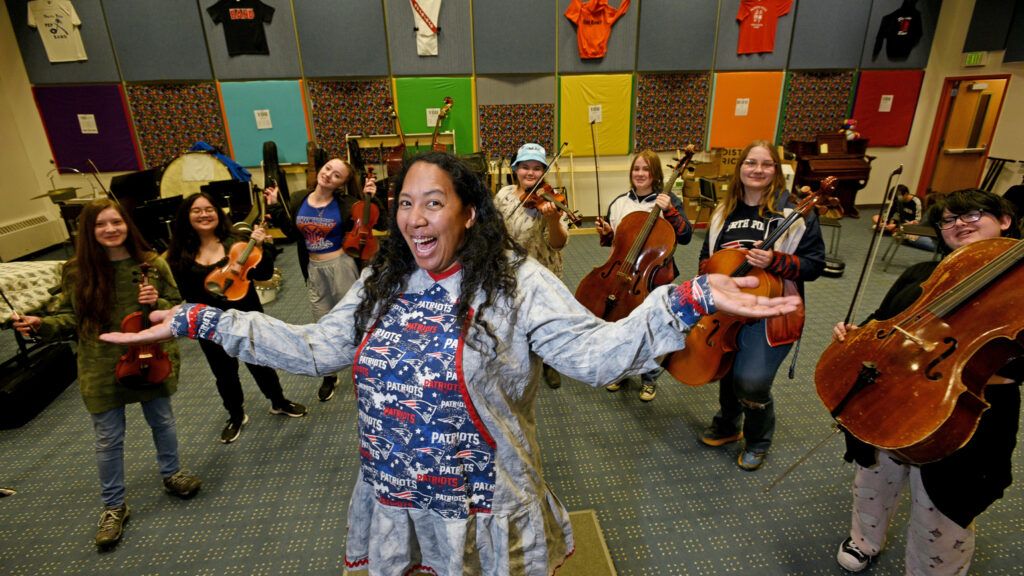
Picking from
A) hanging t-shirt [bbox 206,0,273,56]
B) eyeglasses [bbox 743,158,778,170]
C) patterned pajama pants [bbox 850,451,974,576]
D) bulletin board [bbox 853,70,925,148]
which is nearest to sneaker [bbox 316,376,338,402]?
eyeglasses [bbox 743,158,778,170]

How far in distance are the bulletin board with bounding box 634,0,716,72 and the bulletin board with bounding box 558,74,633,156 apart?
0.45 metres

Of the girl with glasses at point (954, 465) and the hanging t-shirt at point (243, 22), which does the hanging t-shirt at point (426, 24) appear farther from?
the girl with glasses at point (954, 465)

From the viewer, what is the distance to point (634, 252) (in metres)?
2.55

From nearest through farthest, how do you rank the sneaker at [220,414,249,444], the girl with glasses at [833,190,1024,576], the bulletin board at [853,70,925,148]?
the girl with glasses at [833,190,1024,576] → the sneaker at [220,414,249,444] → the bulletin board at [853,70,925,148]

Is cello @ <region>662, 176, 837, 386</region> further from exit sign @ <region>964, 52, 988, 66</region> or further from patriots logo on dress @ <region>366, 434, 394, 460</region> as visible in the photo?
exit sign @ <region>964, 52, 988, 66</region>

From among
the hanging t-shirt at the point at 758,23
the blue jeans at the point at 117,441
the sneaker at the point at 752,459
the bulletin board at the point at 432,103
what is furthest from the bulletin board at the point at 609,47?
the blue jeans at the point at 117,441

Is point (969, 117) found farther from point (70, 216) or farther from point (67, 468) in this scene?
point (70, 216)

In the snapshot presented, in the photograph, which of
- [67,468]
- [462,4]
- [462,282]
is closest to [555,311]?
[462,282]

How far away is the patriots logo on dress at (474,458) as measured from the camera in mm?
1161

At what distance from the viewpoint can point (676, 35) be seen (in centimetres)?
677

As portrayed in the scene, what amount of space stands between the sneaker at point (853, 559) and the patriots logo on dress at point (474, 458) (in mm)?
1746

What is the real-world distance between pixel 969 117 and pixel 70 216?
13372 mm

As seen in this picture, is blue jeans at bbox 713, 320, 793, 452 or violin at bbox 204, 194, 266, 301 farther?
violin at bbox 204, 194, 266, 301

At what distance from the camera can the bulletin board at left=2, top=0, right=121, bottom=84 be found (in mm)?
5992
